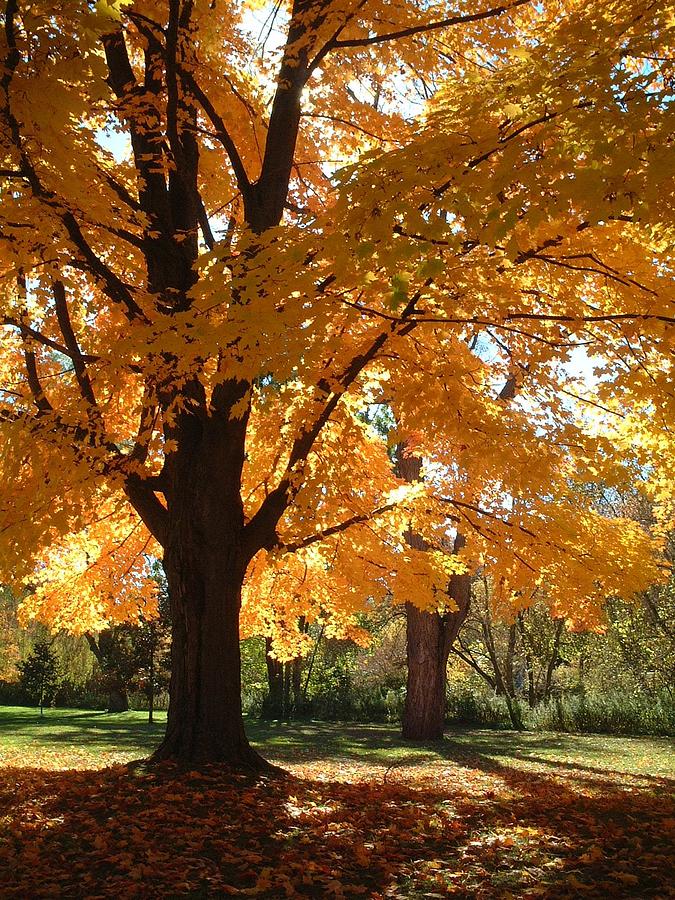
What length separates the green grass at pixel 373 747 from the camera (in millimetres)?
12016

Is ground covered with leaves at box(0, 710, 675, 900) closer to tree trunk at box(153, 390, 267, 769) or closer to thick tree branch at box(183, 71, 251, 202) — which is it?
tree trunk at box(153, 390, 267, 769)

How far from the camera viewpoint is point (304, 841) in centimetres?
437

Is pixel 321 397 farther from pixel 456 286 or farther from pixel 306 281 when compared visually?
pixel 306 281

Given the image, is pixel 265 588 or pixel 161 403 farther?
pixel 265 588

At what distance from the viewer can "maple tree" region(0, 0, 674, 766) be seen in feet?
12.7

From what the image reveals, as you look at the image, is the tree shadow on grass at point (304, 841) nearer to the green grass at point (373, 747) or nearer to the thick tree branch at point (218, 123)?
the thick tree branch at point (218, 123)

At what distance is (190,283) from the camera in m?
7.19

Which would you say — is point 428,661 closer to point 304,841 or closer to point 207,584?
point 207,584

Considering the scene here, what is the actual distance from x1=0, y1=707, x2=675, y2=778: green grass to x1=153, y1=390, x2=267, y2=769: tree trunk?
207 inches

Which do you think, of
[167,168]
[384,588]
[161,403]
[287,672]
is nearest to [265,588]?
[384,588]

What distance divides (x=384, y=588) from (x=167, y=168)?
6233 mm

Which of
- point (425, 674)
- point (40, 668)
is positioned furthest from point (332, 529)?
point (40, 668)

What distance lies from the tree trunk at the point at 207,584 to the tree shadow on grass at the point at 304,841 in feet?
1.32

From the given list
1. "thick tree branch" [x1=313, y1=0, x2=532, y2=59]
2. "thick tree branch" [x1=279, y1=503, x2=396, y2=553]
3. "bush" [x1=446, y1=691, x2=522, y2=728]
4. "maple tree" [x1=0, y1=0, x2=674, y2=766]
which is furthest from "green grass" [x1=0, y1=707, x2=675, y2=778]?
"thick tree branch" [x1=313, y1=0, x2=532, y2=59]
